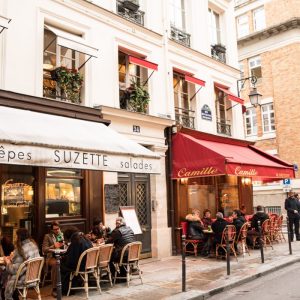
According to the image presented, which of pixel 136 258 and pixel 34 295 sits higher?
pixel 136 258

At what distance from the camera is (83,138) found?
8172 mm

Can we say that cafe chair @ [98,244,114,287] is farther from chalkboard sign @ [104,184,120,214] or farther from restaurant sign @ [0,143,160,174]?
chalkboard sign @ [104,184,120,214]

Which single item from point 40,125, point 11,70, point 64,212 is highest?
point 11,70

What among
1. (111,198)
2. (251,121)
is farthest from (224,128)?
(251,121)

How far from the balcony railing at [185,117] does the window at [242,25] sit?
16.6 meters

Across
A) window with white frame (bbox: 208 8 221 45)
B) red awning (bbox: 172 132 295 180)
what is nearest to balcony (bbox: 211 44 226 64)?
window with white frame (bbox: 208 8 221 45)

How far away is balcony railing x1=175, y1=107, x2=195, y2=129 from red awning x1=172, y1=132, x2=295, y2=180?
65 cm

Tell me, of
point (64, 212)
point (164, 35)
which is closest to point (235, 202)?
point (164, 35)

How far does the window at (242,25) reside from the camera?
1126 inches

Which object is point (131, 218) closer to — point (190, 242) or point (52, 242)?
point (190, 242)

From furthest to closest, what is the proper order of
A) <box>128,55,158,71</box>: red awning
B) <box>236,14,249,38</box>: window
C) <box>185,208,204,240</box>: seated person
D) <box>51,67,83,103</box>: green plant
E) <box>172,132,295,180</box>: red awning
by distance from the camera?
<box>236,14,249,38</box>: window → <box>185,208,204,240</box>: seated person → <box>172,132,295,180</box>: red awning → <box>128,55,158,71</box>: red awning → <box>51,67,83,103</box>: green plant

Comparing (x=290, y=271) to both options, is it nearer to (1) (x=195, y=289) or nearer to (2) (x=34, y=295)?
(1) (x=195, y=289)

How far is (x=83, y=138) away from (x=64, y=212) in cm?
243

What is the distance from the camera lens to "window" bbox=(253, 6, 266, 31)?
2748 cm
